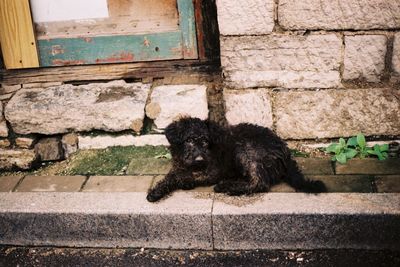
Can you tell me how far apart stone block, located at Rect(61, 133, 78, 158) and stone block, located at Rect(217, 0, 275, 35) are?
1969 millimetres

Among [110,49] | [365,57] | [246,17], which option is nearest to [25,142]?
[110,49]

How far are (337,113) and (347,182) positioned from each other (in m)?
0.76

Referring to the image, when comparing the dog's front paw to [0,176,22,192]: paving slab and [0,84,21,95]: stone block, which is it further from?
[0,84,21,95]: stone block

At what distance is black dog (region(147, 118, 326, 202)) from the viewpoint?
3867 millimetres

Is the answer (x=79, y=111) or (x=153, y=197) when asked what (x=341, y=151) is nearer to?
(x=153, y=197)

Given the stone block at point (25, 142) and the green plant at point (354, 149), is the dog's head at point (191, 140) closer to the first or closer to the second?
the green plant at point (354, 149)

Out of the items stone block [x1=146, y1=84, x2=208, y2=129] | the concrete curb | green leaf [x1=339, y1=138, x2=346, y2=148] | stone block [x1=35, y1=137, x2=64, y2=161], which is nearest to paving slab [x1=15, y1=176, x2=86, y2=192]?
the concrete curb

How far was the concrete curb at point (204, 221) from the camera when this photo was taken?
3.54 m

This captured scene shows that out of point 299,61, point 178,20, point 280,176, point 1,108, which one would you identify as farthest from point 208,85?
point 1,108

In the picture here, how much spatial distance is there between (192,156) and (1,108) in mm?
2425

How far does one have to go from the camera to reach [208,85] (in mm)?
4973

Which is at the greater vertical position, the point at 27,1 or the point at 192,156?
the point at 27,1

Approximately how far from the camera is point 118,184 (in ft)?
13.9

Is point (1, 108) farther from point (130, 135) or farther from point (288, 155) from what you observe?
point (288, 155)
